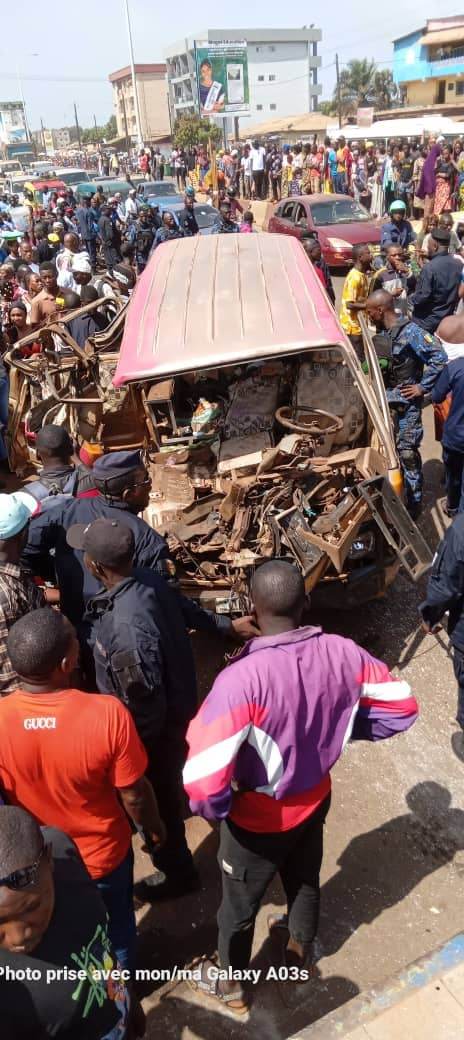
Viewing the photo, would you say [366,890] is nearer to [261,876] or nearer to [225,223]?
[261,876]

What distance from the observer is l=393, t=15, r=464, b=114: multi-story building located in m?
50.0

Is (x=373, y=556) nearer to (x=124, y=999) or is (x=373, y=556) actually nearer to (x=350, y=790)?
(x=350, y=790)

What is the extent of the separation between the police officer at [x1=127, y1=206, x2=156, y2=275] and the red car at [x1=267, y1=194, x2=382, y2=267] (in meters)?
2.82

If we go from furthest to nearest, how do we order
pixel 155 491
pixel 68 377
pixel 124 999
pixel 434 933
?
pixel 68 377 → pixel 155 491 → pixel 434 933 → pixel 124 999

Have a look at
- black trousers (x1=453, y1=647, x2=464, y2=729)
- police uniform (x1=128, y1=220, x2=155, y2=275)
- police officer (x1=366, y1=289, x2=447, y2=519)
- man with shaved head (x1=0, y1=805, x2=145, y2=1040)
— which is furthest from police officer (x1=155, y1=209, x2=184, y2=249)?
man with shaved head (x1=0, y1=805, x2=145, y2=1040)

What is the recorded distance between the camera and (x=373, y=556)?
482cm

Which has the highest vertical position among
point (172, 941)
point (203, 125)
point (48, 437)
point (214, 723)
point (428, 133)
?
point (203, 125)

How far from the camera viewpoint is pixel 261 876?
2.58 m

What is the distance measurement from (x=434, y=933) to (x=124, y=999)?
1672 millimetres

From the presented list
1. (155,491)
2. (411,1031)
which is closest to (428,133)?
(155,491)

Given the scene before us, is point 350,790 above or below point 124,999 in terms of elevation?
below

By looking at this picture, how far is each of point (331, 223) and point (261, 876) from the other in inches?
579

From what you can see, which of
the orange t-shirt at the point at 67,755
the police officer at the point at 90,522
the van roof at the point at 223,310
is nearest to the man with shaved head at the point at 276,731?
the orange t-shirt at the point at 67,755

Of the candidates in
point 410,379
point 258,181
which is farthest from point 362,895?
point 258,181
